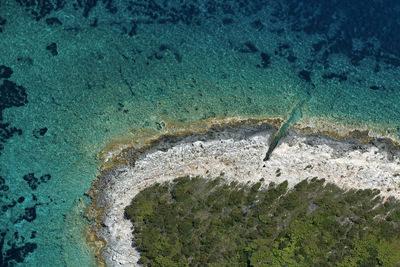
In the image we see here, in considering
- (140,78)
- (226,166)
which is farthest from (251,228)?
(140,78)

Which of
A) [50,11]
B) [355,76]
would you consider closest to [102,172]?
[50,11]

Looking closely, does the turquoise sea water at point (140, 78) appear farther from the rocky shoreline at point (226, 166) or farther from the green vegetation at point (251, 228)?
the green vegetation at point (251, 228)

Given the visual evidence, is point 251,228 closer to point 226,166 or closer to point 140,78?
point 226,166

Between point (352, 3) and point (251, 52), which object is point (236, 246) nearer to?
point (251, 52)

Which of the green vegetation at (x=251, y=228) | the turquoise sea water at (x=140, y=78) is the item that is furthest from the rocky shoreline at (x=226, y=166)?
the turquoise sea water at (x=140, y=78)

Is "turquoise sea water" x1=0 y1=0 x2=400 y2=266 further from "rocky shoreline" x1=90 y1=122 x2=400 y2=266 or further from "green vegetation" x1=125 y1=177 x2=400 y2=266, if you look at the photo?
"green vegetation" x1=125 y1=177 x2=400 y2=266

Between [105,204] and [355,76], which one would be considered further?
[355,76]

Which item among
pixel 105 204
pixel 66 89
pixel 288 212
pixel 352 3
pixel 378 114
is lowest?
pixel 105 204
